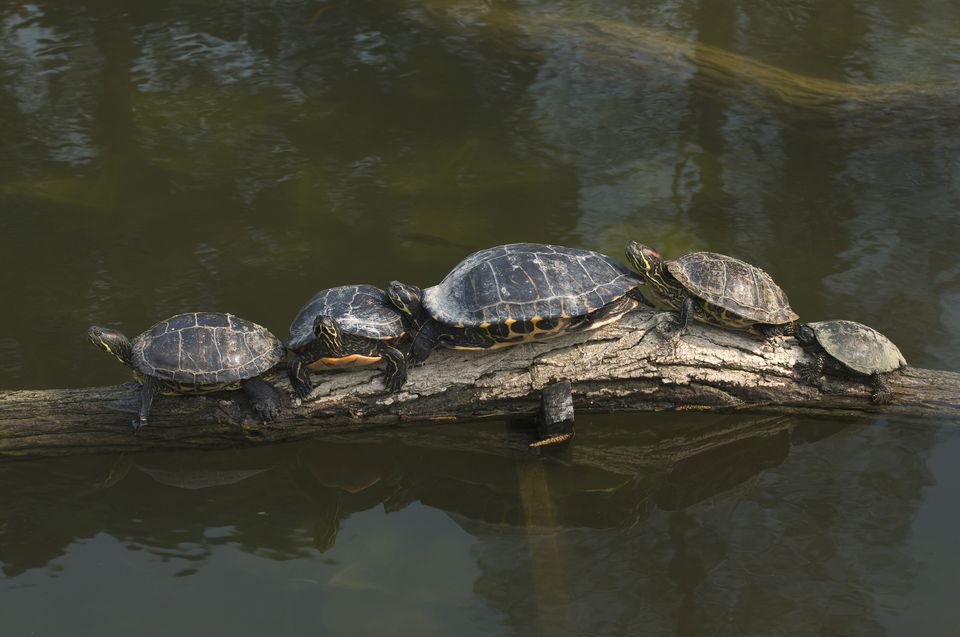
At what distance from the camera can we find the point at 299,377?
506 centimetres

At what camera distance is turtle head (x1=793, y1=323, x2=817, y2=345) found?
5.35 m

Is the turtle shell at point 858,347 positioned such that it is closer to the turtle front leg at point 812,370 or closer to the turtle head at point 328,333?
the turtle front leg at point 812,370

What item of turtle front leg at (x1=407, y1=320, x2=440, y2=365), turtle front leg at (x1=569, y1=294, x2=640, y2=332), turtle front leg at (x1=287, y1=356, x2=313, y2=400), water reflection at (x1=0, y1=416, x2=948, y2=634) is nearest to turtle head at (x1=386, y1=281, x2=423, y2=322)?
turtle front leg at (x1=407, y1=320, x2=440, y2=365)

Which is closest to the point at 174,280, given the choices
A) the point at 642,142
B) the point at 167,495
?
the point at 167,495

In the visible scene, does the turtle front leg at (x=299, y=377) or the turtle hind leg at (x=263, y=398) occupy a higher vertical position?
the turtle front leg at (x=299, y=377)

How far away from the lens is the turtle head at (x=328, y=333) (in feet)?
15.7

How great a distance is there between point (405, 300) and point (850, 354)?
261cm

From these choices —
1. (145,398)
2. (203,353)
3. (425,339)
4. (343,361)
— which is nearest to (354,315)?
A: (343,361)

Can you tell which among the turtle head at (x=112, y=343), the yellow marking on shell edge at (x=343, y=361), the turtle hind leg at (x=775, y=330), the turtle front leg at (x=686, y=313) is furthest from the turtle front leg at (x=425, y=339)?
the turtle hind leg at (x=775, y=330)

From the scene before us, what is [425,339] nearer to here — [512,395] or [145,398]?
[512,395]

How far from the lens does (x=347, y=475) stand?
5324 millimetres

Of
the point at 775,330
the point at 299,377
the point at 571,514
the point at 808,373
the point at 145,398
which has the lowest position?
the point at 571,514

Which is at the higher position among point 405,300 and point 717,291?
point 717,291

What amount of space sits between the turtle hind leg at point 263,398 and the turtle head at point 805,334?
10.2ft
